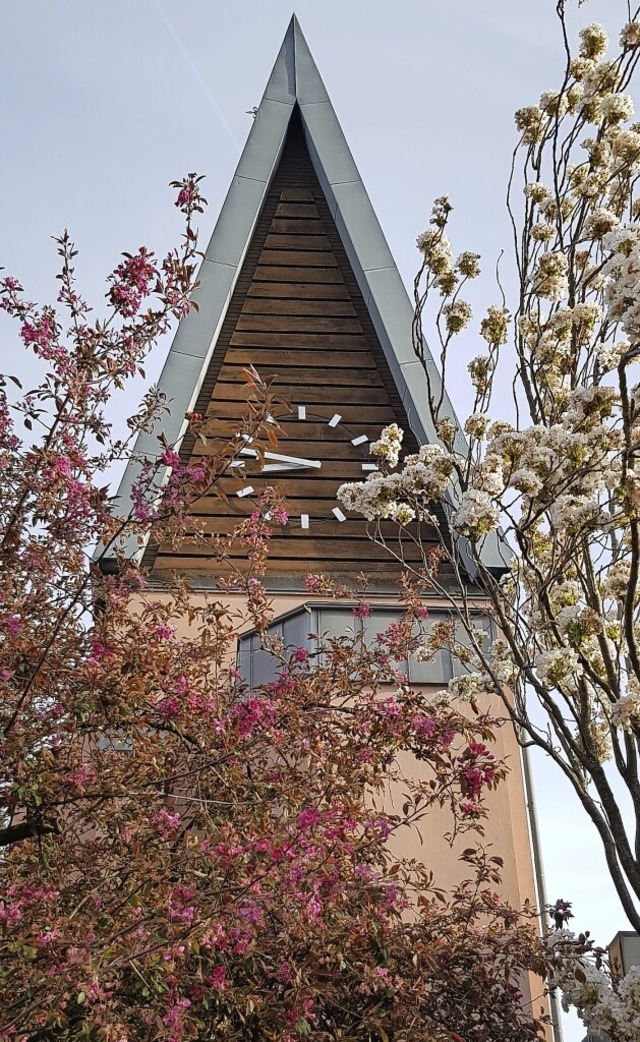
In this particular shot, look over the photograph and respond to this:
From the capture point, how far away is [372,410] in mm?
11219

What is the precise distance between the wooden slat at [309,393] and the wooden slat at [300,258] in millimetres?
1348

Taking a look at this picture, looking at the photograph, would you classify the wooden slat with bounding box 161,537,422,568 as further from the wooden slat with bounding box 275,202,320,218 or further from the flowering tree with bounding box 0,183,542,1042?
the flowering tree with bounding box 0,183,542,1042

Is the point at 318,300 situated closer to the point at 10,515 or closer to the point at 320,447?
the point at 320,447

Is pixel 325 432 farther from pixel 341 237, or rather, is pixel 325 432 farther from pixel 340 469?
pixel 341 237

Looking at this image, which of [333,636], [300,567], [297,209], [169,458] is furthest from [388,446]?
[297,209]

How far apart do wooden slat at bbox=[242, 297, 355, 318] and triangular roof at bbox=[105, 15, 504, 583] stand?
253mm

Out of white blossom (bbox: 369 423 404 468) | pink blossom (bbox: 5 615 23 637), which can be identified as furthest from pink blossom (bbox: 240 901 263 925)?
white blossom (bbox: 369 423 404 468)

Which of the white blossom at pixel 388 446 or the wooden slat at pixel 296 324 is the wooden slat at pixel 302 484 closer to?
the wooden slat at pixel 296 324

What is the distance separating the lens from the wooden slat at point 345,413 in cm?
1112

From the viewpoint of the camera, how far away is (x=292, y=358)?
37.6ft

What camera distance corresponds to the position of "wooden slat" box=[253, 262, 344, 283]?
11.9m

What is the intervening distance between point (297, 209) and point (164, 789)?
8738 millimetres

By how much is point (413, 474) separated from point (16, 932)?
2.31 metres

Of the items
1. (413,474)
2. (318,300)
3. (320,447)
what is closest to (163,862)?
(413,474)
